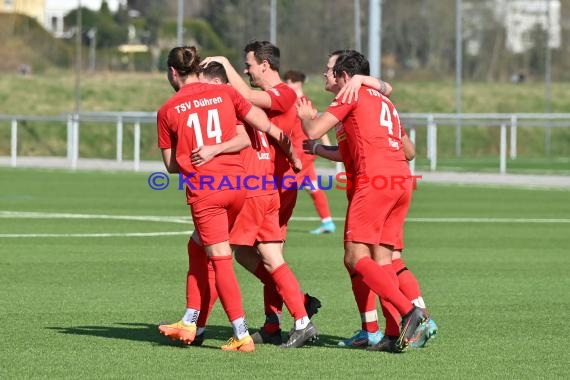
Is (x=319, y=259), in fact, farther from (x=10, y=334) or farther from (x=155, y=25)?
(x=155, y=25)

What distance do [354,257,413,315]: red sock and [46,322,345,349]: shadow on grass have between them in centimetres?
67

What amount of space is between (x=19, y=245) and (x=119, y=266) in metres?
2.54

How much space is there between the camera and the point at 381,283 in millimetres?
9023

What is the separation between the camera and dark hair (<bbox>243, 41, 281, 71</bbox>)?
31.2ft

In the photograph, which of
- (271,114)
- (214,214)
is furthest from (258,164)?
(214,214)

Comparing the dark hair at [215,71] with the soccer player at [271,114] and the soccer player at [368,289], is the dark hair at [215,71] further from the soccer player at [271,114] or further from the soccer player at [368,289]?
the soccer player at [368,289]

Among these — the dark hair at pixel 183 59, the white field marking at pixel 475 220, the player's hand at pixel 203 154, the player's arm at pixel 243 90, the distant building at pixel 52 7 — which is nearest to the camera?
the player's hand at pixel 203 154

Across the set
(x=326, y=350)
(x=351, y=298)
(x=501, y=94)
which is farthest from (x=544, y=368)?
(x=501, y=94)

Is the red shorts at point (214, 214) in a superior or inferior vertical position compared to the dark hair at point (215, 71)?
inferior

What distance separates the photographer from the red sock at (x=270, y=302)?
970cm

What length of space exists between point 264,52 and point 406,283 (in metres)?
1.91

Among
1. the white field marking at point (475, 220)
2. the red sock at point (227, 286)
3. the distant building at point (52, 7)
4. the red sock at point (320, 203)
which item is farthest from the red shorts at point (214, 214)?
the distant building at point (52, 7)

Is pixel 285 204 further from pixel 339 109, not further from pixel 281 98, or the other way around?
pixel 339 109

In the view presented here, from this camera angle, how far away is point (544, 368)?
8.55m
